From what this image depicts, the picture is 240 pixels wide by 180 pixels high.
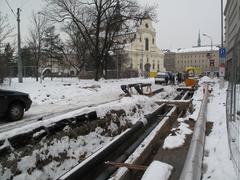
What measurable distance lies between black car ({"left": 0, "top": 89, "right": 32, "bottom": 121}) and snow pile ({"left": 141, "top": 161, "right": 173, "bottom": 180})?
781cm

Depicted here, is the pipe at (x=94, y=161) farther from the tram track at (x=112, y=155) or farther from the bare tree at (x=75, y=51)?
the bare tree at (x=75, y=51)

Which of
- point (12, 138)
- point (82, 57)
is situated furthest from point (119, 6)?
point (12, 138)

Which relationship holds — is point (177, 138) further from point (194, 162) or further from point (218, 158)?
point (194, 162)

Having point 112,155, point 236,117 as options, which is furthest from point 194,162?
point 112,155

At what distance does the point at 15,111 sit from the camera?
13.0 metres

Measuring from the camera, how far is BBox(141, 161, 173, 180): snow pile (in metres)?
5.79

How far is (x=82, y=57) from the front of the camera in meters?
64.2

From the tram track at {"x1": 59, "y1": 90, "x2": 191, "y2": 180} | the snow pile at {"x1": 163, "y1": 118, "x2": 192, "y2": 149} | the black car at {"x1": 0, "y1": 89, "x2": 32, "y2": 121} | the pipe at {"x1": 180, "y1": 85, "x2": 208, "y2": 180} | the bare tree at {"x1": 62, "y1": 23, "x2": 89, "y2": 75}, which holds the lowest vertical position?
the tram track at {"x1": 59, "y1": 90, "x2": 191, "y2": 180}

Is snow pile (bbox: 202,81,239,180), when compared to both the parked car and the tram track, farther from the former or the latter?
the parked car

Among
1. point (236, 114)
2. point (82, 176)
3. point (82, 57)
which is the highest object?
point (82, 57)

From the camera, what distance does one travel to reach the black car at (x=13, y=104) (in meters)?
12.4

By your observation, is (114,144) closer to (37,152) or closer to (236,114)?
(37,152)

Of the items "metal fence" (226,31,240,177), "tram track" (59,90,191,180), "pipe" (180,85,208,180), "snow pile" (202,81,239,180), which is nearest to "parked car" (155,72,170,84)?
"tram track" (59,90,191,180)

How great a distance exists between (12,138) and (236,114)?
16.3ft
